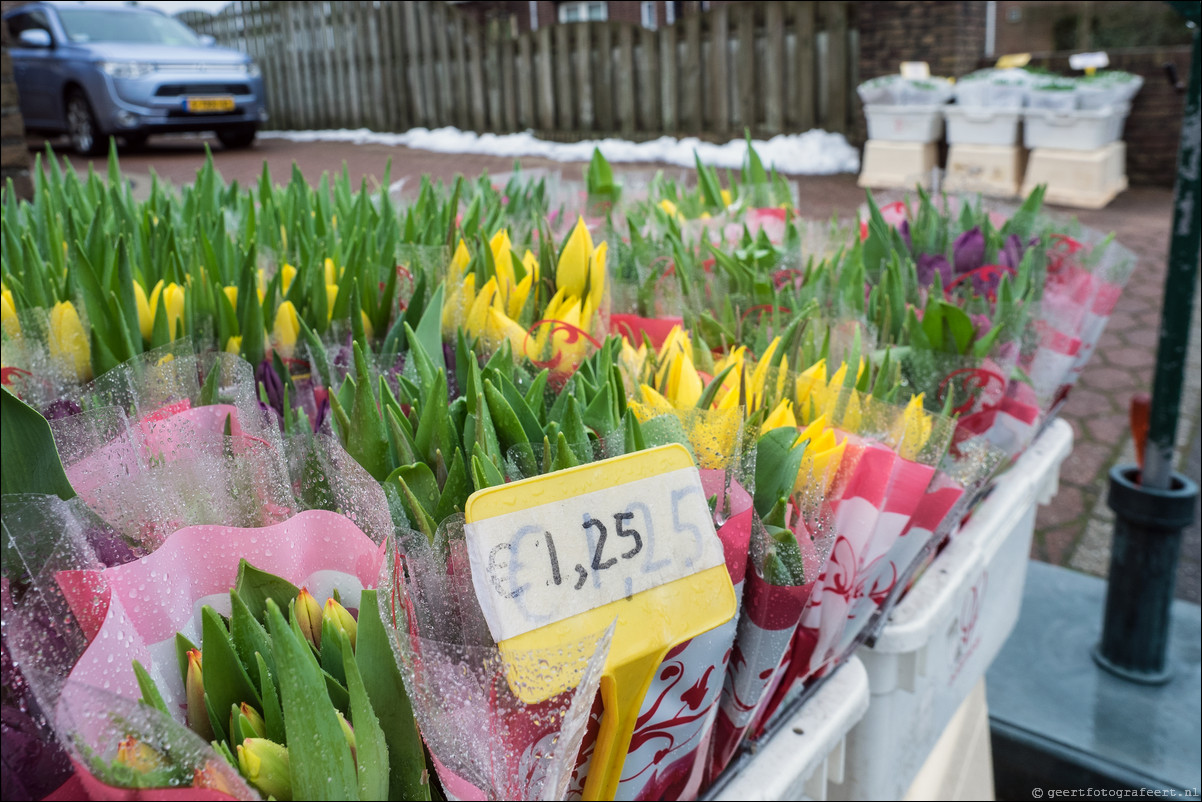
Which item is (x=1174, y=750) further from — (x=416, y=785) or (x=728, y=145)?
(x=728, y=145)

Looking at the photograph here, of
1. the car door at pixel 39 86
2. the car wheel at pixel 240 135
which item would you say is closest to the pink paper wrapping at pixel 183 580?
the car door at pixel 39 86

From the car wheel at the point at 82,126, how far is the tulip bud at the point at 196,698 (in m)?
7.88

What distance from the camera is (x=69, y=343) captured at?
1.01 metres

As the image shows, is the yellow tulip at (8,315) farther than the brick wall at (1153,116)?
No

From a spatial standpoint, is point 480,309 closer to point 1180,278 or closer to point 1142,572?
point 1180,278

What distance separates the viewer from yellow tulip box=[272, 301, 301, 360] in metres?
1.09

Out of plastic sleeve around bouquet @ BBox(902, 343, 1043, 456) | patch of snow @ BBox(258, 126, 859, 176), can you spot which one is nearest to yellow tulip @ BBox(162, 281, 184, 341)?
plastic sleeve around bouquet @ BBox(902, 343, 1043, 456)

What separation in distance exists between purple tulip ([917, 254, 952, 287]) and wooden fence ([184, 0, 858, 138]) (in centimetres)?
584

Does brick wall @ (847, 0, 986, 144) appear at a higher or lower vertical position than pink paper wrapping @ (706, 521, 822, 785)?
higher

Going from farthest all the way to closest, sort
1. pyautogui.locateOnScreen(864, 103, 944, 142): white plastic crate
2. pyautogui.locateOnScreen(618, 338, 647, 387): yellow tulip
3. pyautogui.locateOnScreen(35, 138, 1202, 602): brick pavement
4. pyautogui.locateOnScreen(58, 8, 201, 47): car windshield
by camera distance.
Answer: pyautogui.locateOnScreen(864, 103, 944, 142): white plastic crate, pyautogui.locateOnScreen(58, 8, 201, 47): car windshield, pyautogui.locateOnScreen(35, 138, 1202, 602): brick pavement, pyautogui.locateOnScreen(618, 338, 647, 387): yellow tulip

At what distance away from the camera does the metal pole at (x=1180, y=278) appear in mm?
1674

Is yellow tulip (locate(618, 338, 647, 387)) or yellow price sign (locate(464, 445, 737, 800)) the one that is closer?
yellow price sign (locate(464, 445, 737, 800))

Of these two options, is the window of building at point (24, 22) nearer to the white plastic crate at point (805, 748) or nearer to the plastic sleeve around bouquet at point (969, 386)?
the plastic sleeve around bouquet at point (969, 386)

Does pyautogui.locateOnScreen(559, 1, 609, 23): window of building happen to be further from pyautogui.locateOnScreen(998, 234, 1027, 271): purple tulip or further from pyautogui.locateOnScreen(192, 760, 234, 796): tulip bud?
pyautogui.locateOnScreen(192, 760, 234, 796): tulip bud
